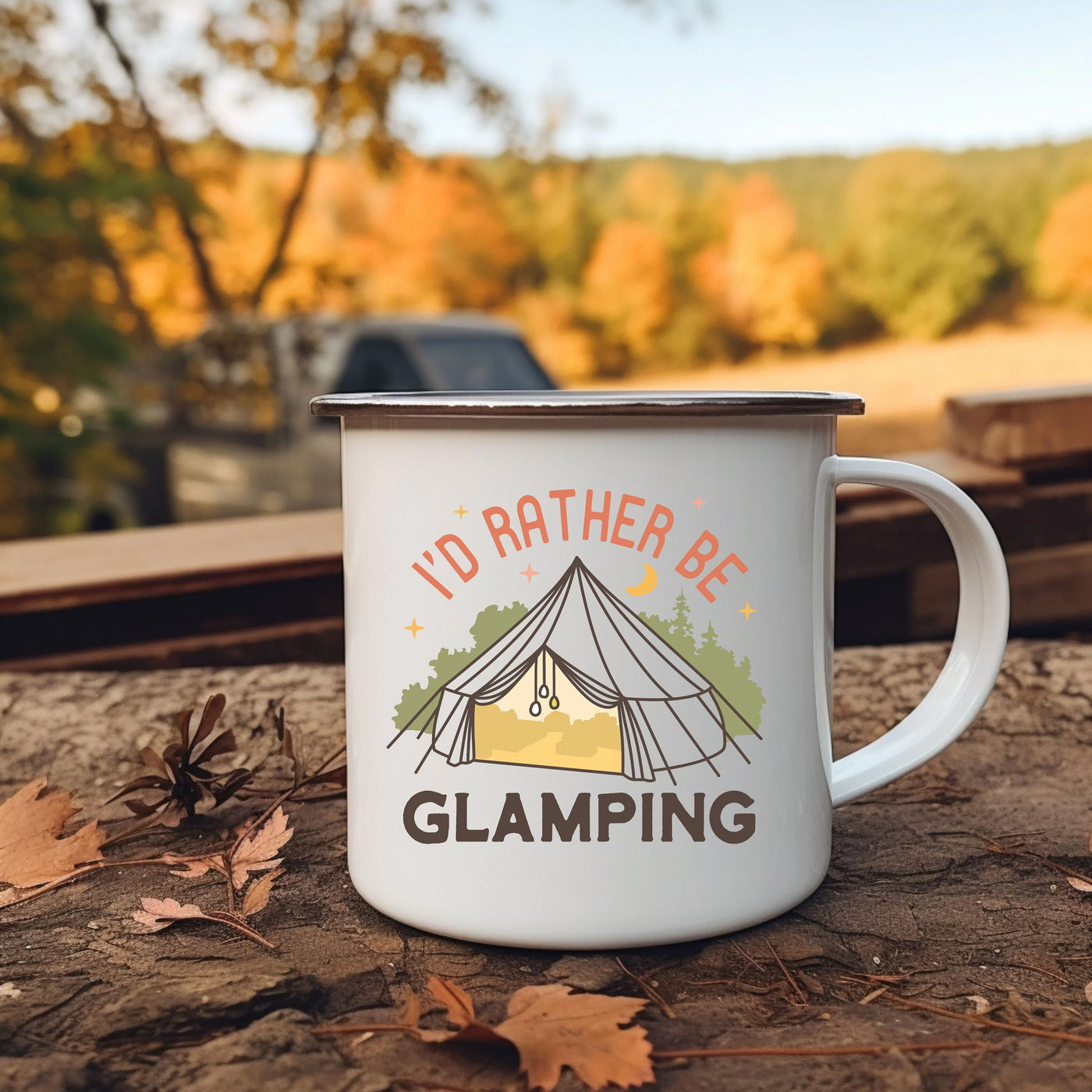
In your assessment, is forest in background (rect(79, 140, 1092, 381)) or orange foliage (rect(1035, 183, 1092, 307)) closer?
orange foliage (rect(1035, 183, 1092, 307))

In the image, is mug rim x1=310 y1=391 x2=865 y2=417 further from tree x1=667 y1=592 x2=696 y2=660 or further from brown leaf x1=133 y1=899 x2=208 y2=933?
brown leaf x1=133 y1=899 x2=208 y2=933

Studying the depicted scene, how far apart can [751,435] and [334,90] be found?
6526 millimetres

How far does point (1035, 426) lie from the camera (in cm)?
216

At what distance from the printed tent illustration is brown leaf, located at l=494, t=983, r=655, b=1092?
165 mm

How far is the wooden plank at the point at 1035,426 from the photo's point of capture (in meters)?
2.16

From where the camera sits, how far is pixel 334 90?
6672 mm

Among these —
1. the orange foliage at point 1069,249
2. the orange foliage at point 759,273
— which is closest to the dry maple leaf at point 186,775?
the orange foliage at point 759,273

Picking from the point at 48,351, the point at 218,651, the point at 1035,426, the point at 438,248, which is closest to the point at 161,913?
the point at 218,651

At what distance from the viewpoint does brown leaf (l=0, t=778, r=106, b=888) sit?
1.04 m

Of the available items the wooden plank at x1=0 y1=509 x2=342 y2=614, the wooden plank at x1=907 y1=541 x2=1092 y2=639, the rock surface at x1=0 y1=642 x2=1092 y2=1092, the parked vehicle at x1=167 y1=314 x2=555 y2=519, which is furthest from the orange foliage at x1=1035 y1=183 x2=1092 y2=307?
the rock surface at x1=0 y1=642 x2=1092 y2=1092

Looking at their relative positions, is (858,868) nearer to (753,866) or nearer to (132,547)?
(753,866)

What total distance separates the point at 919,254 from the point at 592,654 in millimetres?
22487

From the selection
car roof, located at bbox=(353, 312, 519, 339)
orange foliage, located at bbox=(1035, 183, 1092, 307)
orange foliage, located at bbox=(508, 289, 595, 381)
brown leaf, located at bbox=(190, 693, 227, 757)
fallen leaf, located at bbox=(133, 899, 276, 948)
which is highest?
orange foliage, located at bbox=(1035, 183, 1092, 307)

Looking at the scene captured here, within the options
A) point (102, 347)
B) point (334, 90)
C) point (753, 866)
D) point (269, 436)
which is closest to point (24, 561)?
point (753, 866)
